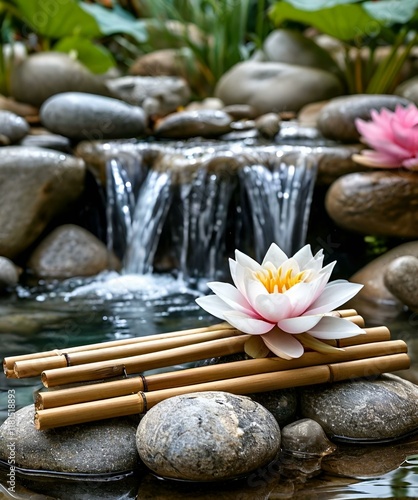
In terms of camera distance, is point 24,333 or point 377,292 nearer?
point 24,333

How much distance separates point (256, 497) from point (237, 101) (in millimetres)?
5430

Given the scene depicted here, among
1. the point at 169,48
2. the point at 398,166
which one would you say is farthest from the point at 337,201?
the point at 169,48

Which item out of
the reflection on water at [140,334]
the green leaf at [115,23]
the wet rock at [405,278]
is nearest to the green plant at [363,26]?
the green leaf at [115,23]

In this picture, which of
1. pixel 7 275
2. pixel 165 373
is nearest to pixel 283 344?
pixel 165 373

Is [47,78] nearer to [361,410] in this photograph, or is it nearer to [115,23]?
[115,23]

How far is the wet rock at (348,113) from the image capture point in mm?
5062

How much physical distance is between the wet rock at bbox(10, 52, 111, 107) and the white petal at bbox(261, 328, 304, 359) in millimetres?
4966

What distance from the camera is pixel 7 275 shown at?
450cm

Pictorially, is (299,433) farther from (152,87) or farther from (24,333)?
(152,87)

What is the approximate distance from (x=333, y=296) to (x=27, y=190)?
311cm

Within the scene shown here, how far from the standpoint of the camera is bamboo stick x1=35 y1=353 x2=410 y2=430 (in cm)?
204

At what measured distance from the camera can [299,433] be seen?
7.07ft

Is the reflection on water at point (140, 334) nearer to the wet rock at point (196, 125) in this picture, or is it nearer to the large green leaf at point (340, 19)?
the wet rock at point (196, 125)

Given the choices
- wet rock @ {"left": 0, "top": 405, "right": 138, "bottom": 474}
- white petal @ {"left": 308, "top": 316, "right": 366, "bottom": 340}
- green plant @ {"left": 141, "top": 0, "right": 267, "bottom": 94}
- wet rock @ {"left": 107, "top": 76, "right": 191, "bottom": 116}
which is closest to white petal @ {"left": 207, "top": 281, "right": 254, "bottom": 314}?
white petal @ {"left": 308, "top": 316, "right": 366, "bottom": 340}
